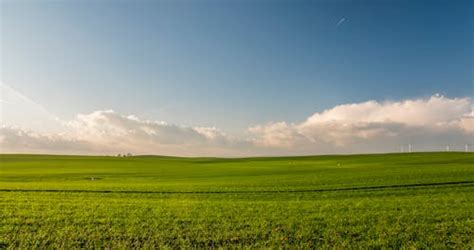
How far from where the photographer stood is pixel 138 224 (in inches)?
702

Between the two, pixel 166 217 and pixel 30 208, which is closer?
pixel 166 217

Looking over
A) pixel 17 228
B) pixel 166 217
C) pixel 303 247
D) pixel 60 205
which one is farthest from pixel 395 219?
pixel 60 205

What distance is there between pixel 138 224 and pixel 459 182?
3204 cm

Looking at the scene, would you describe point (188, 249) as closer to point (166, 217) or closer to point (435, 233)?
point (166, 217)

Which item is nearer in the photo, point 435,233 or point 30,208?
point 435,233

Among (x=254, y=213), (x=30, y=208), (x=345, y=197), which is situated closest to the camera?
(x=254, y=213)

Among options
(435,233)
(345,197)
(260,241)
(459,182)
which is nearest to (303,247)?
(260,241)

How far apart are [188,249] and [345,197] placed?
1707 centimetres

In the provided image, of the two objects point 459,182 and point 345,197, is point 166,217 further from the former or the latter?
point 459,182

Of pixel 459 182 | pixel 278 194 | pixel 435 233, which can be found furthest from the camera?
pixel 459 182

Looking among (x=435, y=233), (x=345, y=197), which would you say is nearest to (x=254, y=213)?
(x=435, y=233)

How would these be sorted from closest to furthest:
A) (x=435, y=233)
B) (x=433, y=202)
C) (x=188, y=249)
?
1. (x=188, y=249)
2. (x=435, y=233)
3. (x=433, y=202)

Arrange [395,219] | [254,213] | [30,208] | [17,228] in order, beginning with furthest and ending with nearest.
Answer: [30,208]
[254,213]
[395,219]
[17,228]

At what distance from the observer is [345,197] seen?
28047 mm
